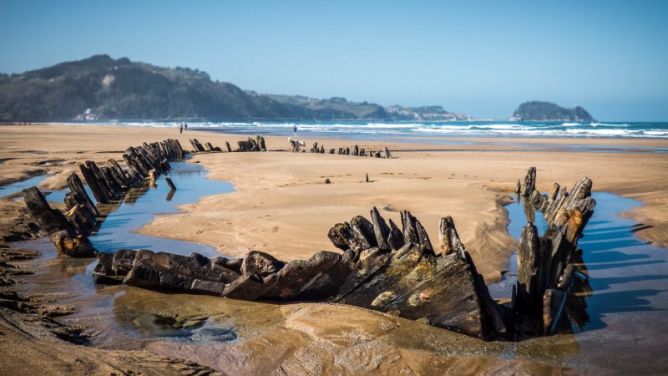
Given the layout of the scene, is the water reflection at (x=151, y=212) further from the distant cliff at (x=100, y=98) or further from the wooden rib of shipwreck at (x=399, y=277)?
the distant cliff at (x=100, y=98)

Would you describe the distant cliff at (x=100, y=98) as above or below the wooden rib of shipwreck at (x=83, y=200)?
above

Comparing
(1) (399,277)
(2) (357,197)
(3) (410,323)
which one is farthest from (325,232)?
(3) (410,323)

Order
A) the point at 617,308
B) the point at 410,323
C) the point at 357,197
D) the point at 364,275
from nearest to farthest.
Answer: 1. the point at 410,323
2. the point at 364,275
3. the point at 617,308
4. the point at 357,197

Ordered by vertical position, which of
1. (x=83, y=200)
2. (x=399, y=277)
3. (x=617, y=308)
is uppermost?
(x=399, y=277)

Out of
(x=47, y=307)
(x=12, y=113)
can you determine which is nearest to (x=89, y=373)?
(x=47, y=307)

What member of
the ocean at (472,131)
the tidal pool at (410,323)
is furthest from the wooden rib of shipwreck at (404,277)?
the ocean at (472,131)

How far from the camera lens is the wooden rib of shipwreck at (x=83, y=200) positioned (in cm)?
841

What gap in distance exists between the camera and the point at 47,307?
5957 millimetres

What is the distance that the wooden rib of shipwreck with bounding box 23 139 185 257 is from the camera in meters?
8.41

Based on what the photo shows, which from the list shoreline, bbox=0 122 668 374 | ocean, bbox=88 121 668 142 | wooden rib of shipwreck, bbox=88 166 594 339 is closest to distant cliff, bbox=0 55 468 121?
ocean, bbox=88 121 668 142

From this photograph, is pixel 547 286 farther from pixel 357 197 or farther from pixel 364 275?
pixel 357 197

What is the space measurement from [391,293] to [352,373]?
130cm

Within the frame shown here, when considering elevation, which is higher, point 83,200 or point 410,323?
point 83,200

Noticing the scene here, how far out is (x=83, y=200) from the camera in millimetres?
11391
